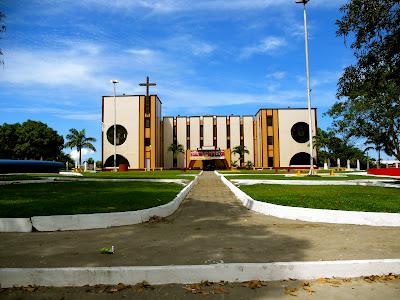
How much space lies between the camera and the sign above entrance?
65375mm

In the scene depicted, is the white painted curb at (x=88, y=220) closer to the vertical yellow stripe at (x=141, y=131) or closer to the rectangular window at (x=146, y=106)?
the vertical yellow stripe at (x=141, y=131)

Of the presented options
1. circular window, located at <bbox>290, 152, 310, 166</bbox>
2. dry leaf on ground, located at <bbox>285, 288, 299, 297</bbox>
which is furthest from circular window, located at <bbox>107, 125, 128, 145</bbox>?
dry leaf on ground, located at <bbox>285, 288, 299, 297</bbox>

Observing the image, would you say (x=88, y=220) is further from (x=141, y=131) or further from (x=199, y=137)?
(x=199, y=137)

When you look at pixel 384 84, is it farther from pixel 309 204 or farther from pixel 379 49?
pixel 309 204

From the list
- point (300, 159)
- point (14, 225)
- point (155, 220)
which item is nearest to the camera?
point (14, 225)

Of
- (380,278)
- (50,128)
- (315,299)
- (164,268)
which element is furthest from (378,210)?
(50,128)

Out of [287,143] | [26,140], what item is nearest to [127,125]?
[26,140]

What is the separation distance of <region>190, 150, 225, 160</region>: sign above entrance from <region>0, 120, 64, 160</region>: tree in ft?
92.9

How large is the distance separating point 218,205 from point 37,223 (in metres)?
6.71

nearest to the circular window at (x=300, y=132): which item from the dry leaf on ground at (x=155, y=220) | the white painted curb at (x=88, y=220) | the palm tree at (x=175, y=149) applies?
the palm tree at (x=175, y=149)

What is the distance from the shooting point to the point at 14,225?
8.71 metres

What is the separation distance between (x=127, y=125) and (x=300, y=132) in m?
32.1

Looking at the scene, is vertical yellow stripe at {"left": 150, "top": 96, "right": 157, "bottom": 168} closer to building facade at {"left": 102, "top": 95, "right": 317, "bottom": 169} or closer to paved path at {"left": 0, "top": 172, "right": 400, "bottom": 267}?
building facade at {"left": 102, "top": 95, "right": 317, "bottom": 169}

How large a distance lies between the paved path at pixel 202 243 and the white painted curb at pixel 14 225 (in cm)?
37
